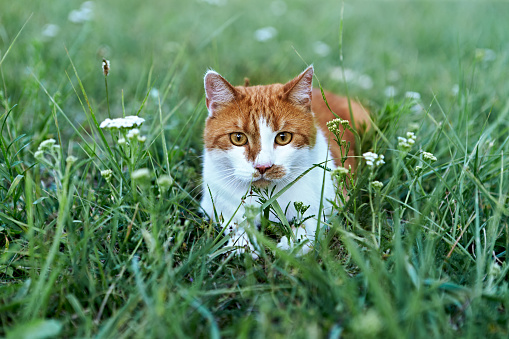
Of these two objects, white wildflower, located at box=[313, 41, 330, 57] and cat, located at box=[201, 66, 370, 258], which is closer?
cat, located at box=[201, 66, 370, 258]

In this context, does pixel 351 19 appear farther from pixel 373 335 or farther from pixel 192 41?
pixel 373 335

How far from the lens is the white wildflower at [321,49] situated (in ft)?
15.2

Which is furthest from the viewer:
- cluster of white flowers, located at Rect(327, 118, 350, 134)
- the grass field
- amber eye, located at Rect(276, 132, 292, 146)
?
amber eye, located at Rect(276, 132, 292, 146)

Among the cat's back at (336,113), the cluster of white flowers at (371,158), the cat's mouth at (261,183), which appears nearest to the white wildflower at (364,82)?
the cat's back at (336,113)

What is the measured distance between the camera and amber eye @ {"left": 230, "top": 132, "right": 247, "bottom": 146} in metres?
2.00

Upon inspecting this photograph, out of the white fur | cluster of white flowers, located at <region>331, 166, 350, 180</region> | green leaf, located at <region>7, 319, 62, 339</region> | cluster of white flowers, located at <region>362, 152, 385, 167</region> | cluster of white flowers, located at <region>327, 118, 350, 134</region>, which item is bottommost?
green leaf, located at <region>7, 319, 62, 339</region>

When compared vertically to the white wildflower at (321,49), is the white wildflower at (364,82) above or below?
below

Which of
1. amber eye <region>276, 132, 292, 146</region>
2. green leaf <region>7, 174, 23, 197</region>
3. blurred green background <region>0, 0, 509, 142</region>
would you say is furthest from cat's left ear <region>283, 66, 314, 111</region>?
green leaf <region>7, 174, 23, 197</region>

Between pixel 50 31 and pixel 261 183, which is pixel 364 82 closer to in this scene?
pixel 261 183

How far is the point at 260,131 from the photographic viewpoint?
1.95 m

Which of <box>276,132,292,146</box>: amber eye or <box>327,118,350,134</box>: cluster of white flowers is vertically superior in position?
<box>327,118,350,134</box>: cluster of white flowers

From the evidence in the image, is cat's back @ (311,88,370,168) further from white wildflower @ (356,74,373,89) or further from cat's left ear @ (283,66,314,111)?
white wildflower @ (356,74,373,89)

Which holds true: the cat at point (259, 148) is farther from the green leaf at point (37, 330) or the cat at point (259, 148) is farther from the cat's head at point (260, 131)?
the green leaf at point (37, 330)

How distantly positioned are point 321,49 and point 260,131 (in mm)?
3028
